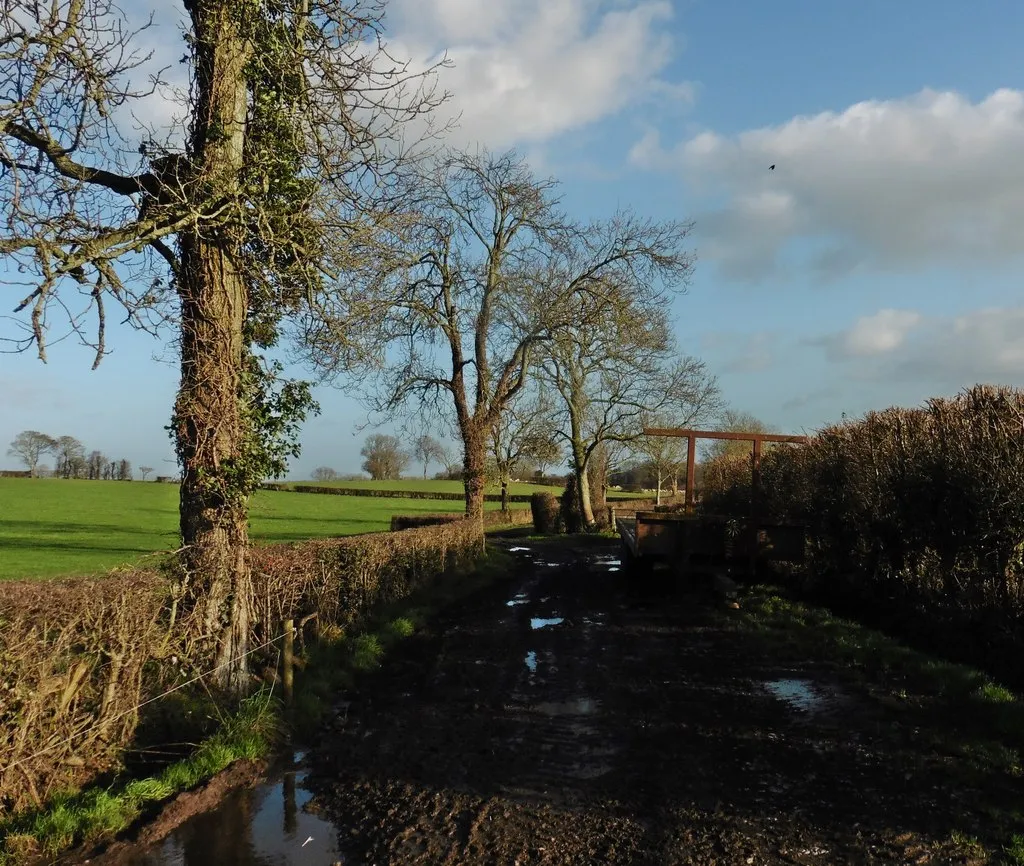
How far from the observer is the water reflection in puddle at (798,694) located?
6965 millimetres

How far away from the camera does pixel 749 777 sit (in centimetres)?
525

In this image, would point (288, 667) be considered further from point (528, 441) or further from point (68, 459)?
point (68, 459)

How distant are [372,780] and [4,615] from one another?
2.55 m

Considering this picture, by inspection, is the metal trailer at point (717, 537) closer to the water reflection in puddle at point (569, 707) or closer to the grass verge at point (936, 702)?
the grass verge at point (936, 702)

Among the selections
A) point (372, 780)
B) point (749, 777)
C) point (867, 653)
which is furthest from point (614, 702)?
point (867, 653)

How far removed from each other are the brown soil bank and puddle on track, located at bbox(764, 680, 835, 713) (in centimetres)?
3

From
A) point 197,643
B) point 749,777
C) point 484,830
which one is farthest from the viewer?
point 197,643

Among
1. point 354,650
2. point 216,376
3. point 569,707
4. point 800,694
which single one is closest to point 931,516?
point 800,694

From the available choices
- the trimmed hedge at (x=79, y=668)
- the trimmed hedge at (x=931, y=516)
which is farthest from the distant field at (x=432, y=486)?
the trimmed hedge at (x=79, y=668)

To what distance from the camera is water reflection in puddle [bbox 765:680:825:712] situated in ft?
22.9

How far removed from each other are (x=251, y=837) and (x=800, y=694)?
506cm

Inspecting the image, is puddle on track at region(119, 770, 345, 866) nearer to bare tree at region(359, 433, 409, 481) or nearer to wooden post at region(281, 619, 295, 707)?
wooden post at region(281, 619, 295, 707)

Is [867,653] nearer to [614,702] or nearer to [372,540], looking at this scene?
[614,702]

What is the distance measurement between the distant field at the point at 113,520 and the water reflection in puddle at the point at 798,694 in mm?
5268
